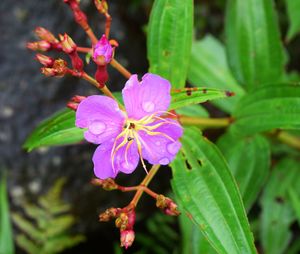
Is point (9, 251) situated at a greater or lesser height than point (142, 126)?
lesser

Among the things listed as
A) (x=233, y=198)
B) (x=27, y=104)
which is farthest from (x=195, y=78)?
(x=233, y=198)

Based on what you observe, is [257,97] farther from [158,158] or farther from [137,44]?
[137,44]

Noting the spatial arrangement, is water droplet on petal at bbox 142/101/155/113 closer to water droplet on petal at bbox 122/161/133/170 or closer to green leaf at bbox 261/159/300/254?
water droplet on petal at bbox 122/161/133/170

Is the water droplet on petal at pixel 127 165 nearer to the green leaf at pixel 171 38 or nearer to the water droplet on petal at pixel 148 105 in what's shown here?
the water droplet on petal at pixel 148 105

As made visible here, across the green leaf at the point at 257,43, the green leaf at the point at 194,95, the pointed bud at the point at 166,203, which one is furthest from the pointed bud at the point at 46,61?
the green leaf at the point at 257,43

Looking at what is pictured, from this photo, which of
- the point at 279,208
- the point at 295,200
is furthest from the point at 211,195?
the point at 279,208

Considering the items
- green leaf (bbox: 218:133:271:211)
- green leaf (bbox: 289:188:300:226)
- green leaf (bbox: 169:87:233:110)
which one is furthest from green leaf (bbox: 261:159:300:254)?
green leaf (bbox: 169:87:233:110)
